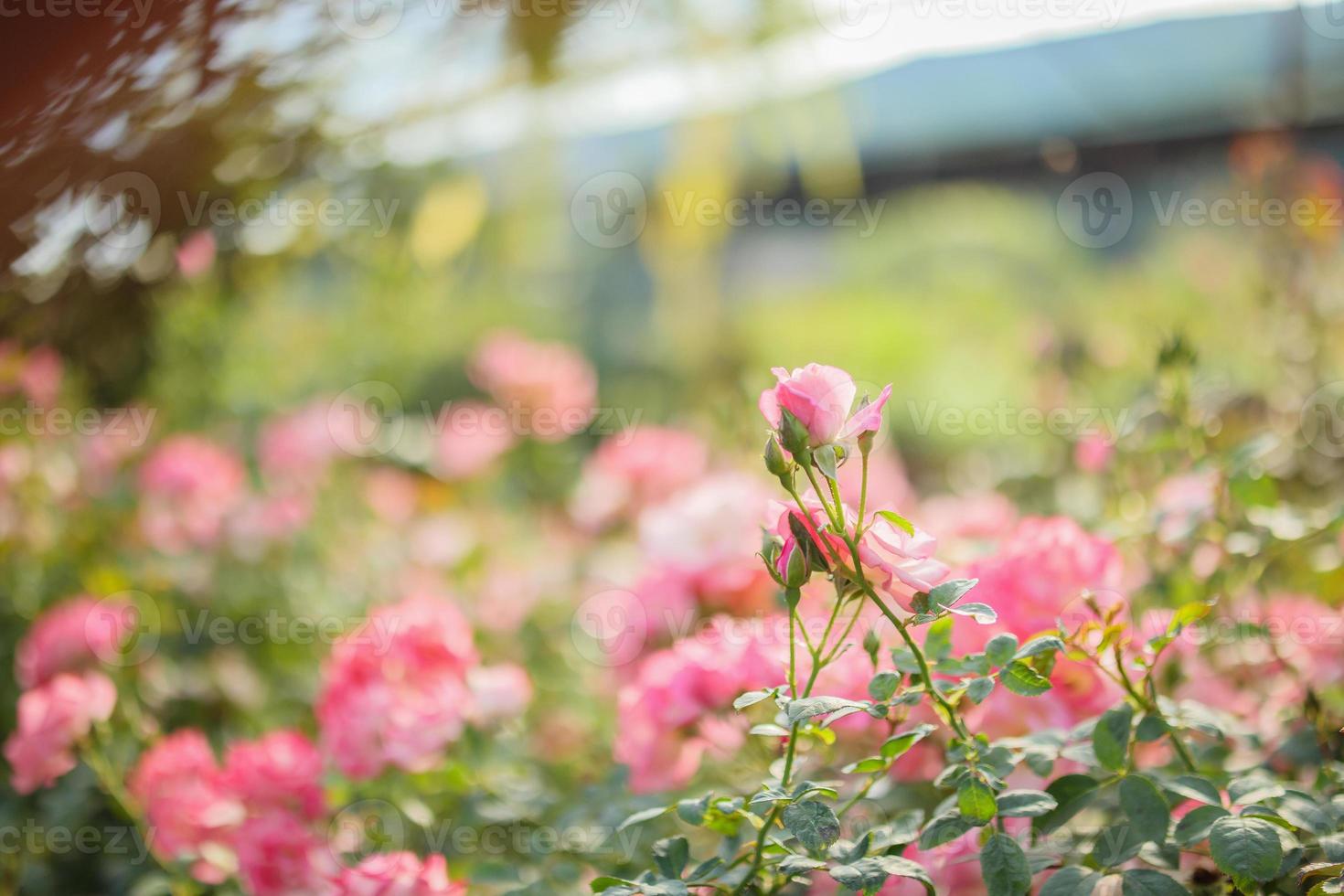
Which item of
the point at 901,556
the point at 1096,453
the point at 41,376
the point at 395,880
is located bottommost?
the point at 1096,453

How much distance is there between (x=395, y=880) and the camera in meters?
0.57

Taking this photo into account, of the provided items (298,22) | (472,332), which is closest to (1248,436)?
(298,22)

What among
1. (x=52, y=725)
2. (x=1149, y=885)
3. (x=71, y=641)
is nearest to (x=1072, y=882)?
(x=1149, y=885)

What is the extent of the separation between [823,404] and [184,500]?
4.12ft

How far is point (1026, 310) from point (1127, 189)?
2422mm

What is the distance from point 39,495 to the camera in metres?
1.41

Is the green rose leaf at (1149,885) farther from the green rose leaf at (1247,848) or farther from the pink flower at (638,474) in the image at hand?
the pink flower at (638,474)

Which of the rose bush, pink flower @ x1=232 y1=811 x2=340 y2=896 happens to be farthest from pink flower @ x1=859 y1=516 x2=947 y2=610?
pink flower @ x1=232 y1=811 x2=340 y2=896

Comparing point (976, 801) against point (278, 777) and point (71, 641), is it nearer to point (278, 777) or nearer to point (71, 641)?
point (278, 777)

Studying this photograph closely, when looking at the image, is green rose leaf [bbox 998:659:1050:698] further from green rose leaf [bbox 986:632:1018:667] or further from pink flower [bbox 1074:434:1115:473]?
pink flower [bbox 1074:434:1115:473]

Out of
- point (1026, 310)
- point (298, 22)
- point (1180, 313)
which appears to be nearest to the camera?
point (298, 22)

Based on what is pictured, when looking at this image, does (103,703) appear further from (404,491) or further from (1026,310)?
(1026,310)

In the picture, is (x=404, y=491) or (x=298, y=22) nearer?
(x=298, y=22)

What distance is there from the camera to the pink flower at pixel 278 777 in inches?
29.8
